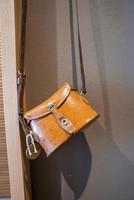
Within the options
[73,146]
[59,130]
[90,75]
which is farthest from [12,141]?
[90,75]

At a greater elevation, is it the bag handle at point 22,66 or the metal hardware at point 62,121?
the bag handle at point 22,66

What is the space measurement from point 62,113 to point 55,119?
0.10 feet

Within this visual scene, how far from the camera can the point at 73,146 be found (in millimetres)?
1009

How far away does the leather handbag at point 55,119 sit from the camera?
2.48 ft

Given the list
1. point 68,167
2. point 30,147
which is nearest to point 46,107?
point 30,147

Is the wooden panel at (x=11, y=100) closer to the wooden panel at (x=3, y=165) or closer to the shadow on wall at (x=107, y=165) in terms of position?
the wooden panel at (x=3, y=165)

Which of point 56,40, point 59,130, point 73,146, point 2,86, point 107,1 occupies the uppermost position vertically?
point 107,1

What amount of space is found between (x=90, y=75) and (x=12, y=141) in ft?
1.40

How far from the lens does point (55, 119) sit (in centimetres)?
77

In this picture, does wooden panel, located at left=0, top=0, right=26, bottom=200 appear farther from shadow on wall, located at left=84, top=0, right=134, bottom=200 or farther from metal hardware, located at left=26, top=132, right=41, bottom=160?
shadow on wall, located at left=84, top=0, right=134, bottom=200

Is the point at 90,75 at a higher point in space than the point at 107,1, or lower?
lower

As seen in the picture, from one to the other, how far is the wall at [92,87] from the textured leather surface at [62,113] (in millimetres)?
202

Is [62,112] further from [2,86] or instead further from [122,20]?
[122,20]

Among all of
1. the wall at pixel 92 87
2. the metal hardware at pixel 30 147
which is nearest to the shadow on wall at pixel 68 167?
the wall at pixel 92 87
